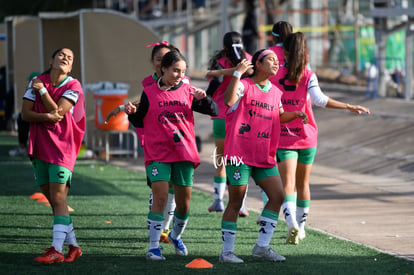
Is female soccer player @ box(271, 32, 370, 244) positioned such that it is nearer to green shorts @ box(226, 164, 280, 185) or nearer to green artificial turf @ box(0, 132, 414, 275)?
green artificial turf @ box(0, 132, 414, 275)

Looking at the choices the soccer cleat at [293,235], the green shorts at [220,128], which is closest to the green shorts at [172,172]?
the soccer cleat at [293,235]

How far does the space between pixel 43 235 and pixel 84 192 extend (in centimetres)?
362

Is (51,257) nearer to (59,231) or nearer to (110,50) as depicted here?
(59,231)

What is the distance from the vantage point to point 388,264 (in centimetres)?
709

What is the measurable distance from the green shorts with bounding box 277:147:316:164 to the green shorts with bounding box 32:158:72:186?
2.06m

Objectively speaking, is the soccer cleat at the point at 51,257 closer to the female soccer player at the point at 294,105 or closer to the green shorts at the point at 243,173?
the green shorts at the point at 243,173

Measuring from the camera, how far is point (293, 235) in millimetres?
7980

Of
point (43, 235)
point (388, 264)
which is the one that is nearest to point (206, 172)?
point (43, 235)

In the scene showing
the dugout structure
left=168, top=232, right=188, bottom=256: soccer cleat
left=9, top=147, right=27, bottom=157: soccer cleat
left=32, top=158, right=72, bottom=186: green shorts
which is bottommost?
left=9, top=147, right=27, bottom=157: soccer cleat

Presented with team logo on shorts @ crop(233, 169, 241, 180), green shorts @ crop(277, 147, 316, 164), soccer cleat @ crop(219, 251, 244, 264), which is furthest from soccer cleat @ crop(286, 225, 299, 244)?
team logo on shorts @ crop(233, 169, 241, 180)

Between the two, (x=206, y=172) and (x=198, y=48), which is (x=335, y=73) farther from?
(x=206, y=172)

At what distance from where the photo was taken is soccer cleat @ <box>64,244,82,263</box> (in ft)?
23.3

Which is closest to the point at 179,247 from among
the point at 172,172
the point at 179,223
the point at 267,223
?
the point at 179,223

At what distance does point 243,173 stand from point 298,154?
4.29ft
